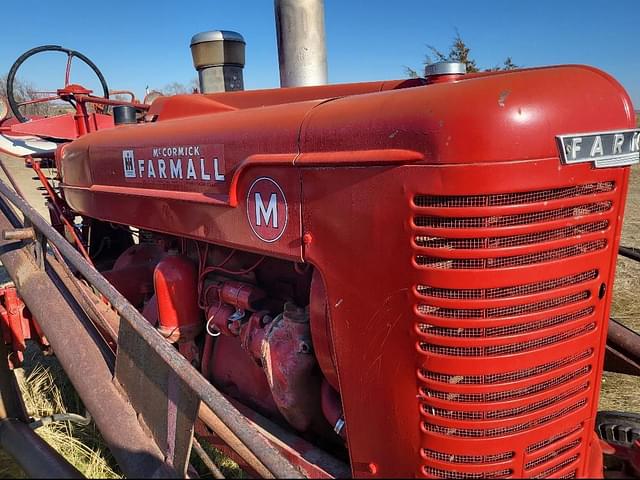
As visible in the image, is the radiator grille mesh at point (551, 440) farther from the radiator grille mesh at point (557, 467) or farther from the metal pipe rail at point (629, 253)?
the metal pipe rail at point (629, 253)

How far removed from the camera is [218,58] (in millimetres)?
3408

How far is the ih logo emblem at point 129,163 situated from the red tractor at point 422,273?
44 centimetres

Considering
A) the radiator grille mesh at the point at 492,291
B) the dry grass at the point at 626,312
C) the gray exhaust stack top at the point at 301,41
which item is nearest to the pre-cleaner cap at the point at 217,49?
the gray exhaust stack top at the point at 301,41

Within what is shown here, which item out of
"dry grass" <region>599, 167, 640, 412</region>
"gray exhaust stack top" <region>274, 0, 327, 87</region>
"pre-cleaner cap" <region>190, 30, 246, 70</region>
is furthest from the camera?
"pre-cleaner cap" <region>190, 30, 246, 70</region>

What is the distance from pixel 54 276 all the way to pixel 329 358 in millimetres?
1535

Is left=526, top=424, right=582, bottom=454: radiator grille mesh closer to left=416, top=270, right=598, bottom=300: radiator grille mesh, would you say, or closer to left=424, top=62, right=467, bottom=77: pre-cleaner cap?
left=416, top=270, right=598, bottom=300: radiator grille mesh

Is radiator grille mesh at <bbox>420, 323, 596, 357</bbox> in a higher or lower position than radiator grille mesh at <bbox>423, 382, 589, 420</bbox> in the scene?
higher

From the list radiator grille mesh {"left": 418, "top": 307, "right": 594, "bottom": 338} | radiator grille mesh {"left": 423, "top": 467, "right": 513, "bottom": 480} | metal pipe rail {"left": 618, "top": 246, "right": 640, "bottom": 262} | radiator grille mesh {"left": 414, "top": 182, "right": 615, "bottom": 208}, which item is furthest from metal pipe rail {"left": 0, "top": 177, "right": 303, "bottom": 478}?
metal pipe rail {"left": 618, "top": 246, "right": 640, "bottom": 262}

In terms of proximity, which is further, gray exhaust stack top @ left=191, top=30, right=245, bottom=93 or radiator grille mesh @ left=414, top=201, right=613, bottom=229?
gray exhaust stack top @ left=191, top=30, right=245, bottom=93

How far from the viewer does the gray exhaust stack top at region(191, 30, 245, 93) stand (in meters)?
3.40

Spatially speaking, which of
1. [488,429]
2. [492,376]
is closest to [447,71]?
[492,376]

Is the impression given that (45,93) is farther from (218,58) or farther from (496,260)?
(496,260)

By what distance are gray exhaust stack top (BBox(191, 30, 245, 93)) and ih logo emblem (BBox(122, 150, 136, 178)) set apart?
1.19 meters

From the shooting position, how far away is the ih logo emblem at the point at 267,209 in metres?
1.65
